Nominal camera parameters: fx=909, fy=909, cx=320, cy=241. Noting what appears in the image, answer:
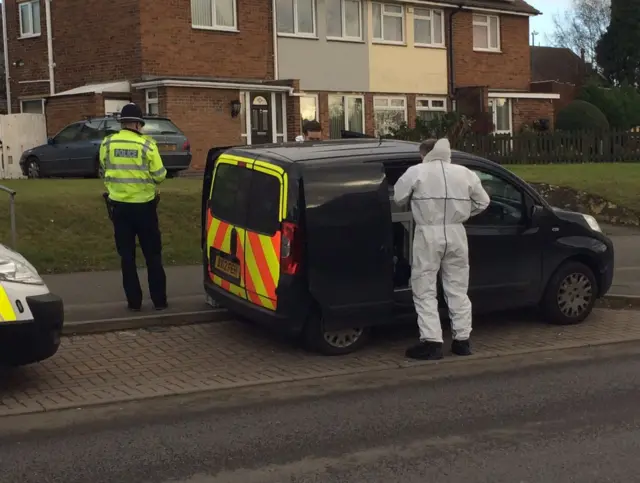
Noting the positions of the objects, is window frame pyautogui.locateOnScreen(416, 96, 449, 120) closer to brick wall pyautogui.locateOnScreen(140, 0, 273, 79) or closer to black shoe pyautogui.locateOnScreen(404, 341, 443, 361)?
brick wall pyautogui.locateOnScreen(140, 0, 273, 79)

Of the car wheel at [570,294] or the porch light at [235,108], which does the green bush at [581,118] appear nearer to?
the porch light at [235,108]

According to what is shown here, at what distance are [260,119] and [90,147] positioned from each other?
25.9 feet

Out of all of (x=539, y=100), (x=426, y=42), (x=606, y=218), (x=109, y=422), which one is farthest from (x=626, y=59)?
(x=109, y=422)

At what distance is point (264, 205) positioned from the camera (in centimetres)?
737

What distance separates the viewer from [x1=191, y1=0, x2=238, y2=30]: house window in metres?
24.7

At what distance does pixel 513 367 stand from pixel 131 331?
352cm

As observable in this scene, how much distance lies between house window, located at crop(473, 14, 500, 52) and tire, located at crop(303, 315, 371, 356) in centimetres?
2620

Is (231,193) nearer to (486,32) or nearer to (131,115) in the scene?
(131,115)

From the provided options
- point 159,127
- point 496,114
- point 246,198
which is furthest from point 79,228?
point 496,114

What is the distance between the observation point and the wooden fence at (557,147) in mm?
26469

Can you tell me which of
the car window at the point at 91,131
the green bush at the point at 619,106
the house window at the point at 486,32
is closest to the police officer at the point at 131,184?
the car window at the point at 91,131

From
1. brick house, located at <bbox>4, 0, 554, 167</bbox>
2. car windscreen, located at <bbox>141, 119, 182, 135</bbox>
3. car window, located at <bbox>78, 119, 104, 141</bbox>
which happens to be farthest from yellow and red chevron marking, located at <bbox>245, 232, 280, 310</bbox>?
brick house, located at <bbox>4, 0, 554, 167</bbox>

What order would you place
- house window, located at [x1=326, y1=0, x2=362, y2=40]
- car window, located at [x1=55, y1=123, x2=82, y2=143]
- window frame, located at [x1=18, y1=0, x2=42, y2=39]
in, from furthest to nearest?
house window, located at [x1=326, y1=0, x2=362, y2=40] → window frame, located at [x1=18, y1=0, x2=42, y2=39] → car window, located at [x1=55, y1=123, x2=82, y2=143]

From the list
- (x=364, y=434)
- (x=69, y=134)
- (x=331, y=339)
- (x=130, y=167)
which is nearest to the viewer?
(x=364, y=434)
